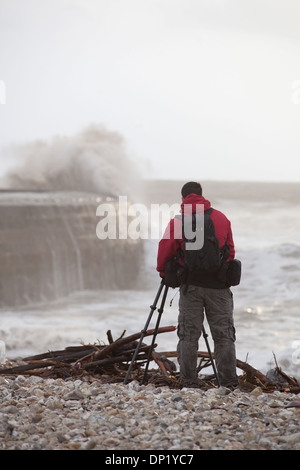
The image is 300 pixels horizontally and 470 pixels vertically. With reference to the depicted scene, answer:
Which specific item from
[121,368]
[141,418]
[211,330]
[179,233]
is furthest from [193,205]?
[141,418]

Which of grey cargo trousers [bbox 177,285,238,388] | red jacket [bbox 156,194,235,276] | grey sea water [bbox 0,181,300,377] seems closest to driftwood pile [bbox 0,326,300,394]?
grey cargo trousers [bbox 177,285,238,388]

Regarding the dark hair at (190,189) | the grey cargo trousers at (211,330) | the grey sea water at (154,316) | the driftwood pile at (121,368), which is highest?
the dark hair at (190,189)

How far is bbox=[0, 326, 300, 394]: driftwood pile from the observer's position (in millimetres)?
5477

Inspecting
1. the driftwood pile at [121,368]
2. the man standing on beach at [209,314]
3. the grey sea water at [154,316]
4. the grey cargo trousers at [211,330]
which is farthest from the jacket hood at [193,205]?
the grey sea water at [154,316]

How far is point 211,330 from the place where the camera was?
5.16 m

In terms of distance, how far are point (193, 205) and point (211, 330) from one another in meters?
0.95

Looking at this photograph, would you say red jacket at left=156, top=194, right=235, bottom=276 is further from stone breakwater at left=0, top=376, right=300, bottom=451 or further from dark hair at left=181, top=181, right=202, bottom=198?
stone breakwater at left=0, top=376, right=300, bottom=451

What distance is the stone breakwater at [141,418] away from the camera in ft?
12.6

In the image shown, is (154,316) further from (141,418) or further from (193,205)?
(141,418)

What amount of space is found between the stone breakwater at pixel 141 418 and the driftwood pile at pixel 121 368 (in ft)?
1.11

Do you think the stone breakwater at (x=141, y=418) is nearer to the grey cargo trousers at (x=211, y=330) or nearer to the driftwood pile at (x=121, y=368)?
the grey cargo trousers at (x=211, y=330)
